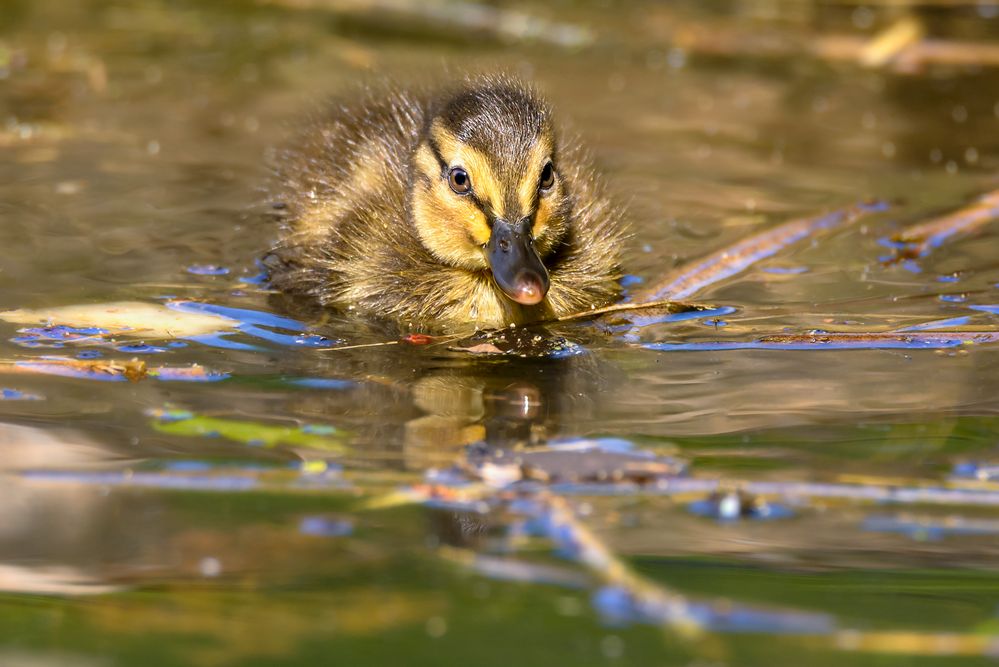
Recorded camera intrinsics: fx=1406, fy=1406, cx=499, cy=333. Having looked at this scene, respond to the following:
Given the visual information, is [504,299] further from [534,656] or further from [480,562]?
[534,656]

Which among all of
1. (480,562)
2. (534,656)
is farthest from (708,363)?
(534,656)

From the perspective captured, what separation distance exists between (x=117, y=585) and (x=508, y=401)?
1.21m

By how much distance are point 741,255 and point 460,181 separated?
1097 mm

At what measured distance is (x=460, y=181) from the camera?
3.99 metres

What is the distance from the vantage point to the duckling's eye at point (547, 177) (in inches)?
156

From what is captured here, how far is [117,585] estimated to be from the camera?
2.37m

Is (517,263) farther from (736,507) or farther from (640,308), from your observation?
(736,507)

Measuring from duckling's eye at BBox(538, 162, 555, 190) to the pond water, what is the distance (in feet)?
1.39

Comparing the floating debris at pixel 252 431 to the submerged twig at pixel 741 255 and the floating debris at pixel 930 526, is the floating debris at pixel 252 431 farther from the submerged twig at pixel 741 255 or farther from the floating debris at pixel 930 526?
the submerged twig at pixel 741 255

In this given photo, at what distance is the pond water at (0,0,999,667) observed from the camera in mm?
2252

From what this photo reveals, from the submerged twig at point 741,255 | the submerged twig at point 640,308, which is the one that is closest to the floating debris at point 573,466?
the submerged twig at point 640,308

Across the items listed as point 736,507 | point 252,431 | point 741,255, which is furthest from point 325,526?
point 741,255

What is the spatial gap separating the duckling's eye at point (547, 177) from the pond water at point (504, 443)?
0.42m

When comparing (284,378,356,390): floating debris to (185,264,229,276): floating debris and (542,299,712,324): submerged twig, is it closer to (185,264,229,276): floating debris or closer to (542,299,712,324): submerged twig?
(542,299,712,324): submerged twig
